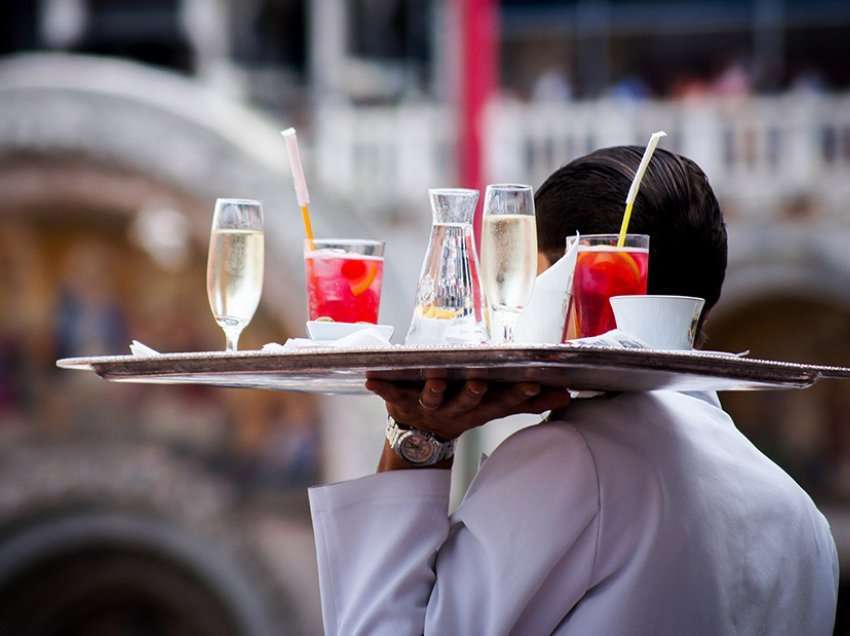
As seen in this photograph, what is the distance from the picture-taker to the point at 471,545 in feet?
4.91

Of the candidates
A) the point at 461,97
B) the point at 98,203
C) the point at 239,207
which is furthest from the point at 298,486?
the point at 239,207

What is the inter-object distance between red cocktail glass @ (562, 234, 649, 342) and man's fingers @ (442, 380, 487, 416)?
16 centimetres

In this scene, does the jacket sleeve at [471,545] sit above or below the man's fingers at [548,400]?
below

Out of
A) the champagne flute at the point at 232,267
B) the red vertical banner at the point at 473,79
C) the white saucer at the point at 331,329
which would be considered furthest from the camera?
the red vertical banner at the point at 473,79

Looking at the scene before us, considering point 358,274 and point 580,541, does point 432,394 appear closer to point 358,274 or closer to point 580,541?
point 580,541

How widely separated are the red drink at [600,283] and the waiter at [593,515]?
0.20ft

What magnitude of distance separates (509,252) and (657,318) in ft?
0.67

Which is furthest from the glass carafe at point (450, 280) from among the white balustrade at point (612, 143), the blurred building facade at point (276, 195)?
the white balustrade at point (612, 143)

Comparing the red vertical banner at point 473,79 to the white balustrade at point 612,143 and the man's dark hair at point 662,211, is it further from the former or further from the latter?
the man's dark hair at point 662,211

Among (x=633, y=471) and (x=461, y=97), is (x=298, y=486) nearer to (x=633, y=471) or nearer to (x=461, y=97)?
(x=461, y=97)

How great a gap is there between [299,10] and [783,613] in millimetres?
9597

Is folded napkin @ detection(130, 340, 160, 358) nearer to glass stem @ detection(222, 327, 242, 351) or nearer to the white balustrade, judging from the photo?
glass stem @ detection(222, 327, 242, 351)

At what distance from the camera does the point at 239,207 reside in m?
1.86

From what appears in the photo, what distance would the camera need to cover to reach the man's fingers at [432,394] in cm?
145
